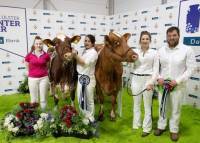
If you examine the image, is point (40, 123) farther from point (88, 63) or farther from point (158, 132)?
point (158, 132)

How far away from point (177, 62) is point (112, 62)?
1019 millimetres

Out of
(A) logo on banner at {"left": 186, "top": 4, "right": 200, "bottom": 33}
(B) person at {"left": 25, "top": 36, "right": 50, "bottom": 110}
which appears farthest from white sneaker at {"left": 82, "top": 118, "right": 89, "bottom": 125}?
(A) logo on banner at {"left": 186, "top": 4, "right": 200, "bottom": 33}

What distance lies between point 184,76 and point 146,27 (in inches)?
144

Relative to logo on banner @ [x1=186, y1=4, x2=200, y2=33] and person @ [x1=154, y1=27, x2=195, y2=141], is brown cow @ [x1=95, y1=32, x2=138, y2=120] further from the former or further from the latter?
logo on banner @ [x1=186, y1=4, x2=200, y2=33]

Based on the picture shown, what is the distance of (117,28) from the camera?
811cm

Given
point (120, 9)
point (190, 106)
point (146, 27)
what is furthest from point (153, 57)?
point (120, 9)

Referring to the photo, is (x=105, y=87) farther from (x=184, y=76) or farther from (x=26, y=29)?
(x=26, y=29)

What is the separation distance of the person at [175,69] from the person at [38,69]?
6.29 ft

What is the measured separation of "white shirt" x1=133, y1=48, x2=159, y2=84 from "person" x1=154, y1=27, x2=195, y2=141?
0.08m

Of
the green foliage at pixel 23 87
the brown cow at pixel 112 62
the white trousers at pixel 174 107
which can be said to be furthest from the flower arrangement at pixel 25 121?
the green foliage at pixel 23 87

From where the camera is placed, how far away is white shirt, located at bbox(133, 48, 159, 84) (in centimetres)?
351

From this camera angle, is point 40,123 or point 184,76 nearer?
point 184,76

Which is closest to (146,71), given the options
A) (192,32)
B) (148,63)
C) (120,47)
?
(148,63)

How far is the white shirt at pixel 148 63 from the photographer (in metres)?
3.51
